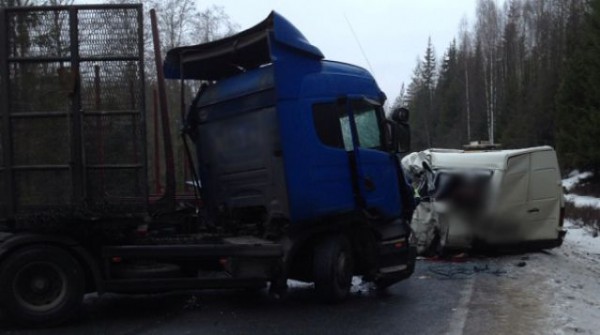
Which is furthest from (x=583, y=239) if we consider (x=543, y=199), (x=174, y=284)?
(x=174, y=284)

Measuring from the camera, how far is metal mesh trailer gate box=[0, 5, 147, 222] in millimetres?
7594

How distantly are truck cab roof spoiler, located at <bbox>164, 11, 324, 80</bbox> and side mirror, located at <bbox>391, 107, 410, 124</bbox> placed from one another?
146 centimetres

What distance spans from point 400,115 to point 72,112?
4.32m

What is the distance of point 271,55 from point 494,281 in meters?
5.15

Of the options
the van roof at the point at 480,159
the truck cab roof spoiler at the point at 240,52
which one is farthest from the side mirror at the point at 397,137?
the van roof at the point at 480,159

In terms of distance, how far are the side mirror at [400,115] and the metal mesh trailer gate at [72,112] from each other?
11.6 feet

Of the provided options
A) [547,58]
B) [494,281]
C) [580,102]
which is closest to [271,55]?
[494,281]

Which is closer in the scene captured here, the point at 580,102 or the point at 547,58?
the point at 580,102

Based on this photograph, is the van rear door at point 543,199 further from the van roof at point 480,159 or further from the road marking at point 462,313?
the road marking at point 462,313

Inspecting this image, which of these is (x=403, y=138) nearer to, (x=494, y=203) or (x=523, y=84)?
(x=494, y=203)

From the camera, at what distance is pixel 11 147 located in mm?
7578

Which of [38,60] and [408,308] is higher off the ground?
[38,60]

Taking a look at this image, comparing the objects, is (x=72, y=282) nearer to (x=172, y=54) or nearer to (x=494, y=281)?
(x=172, y=54)

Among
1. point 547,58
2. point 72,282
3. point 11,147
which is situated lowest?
point 72,282
